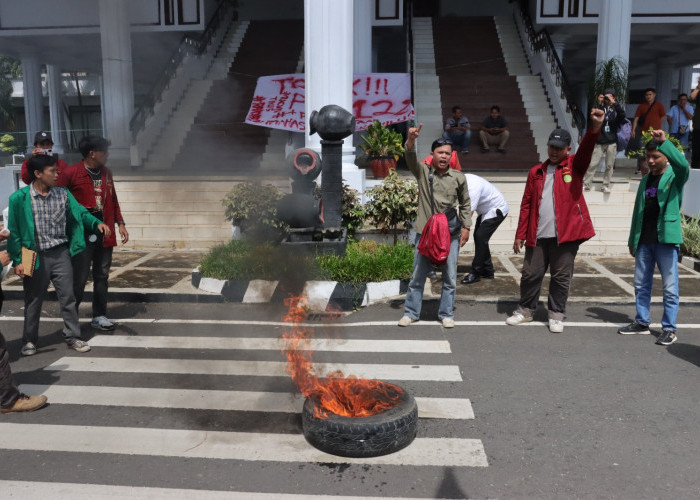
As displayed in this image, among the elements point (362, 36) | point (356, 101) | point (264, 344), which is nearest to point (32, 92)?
point (362, 36)

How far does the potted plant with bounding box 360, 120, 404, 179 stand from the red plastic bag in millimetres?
5733

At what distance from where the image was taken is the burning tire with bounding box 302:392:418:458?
11.6 feet

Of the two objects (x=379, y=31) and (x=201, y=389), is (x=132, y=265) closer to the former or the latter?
(x=201, y=389)

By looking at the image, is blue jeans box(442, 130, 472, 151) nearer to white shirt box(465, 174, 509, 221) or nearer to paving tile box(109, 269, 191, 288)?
white shirt box(465, 174, 509, 221)

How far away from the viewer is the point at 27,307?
5.45 metres

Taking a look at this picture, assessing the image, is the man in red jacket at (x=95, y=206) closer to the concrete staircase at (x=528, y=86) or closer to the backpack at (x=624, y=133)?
the backpack at (x=624, y=133)

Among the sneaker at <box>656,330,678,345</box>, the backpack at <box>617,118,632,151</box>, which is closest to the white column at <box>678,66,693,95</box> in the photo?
the backpack at <box>617,118,632,151</box>

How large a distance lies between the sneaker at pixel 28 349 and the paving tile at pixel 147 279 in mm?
2277

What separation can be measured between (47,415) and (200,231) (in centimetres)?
680

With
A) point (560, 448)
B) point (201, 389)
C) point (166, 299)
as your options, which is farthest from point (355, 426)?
point (166, 299)

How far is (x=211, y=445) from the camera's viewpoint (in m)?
3.71

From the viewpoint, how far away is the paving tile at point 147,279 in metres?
7.76

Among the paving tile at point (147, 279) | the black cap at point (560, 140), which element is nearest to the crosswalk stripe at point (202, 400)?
the black cap at point (560, 140)

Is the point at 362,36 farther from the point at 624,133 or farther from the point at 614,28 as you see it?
the point at 624,133
